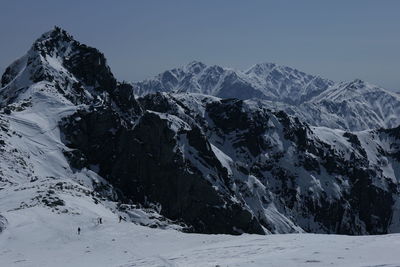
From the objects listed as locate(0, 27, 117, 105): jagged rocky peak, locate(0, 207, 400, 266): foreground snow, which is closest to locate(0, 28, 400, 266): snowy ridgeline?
locate(0, 207, 400, 266): foreground snow

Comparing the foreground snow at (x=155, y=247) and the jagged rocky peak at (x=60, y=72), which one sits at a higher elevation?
the jagged rocky peak at (x=60, y=72)

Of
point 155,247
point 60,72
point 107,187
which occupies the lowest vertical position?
point 155,247

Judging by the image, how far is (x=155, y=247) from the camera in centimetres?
4903

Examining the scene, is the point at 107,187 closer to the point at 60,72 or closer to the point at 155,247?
the point at 60,72

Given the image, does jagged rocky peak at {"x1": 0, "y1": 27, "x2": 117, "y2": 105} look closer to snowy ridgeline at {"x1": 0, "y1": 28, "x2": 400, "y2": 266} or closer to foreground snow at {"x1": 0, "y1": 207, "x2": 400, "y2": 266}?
snowy ridgeline at {"x1": 0, "y1": 28, "x2": 400, "y2": 266}

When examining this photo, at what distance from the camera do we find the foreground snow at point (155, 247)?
3481 cm

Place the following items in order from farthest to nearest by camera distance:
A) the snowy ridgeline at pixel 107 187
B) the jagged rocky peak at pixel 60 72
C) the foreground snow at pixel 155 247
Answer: the jagged rocky peak at pixel 60 72 < the snowy ridgeline at pixel 107 187 < the foreground snow at pixel 155 247

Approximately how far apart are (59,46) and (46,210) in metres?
146

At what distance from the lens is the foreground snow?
1371 inches

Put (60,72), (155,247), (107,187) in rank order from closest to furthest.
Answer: (155,247) → (107,187) → (60,72)

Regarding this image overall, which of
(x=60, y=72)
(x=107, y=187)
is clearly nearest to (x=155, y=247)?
(x=107, y=187)

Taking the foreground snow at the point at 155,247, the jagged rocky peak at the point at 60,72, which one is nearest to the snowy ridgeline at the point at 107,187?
the foreground snow at the point at 155,247

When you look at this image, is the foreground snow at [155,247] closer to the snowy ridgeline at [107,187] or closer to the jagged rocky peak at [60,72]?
the snowy ridgeline at [107,187]

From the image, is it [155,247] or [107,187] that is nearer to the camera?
[155,247]
